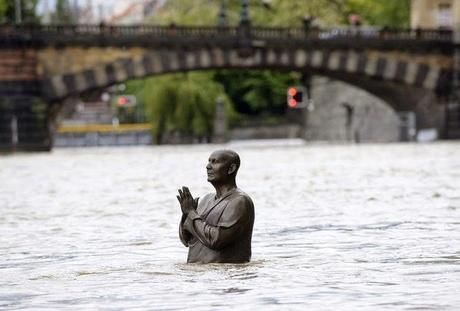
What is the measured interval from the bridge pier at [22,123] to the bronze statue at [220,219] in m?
44.4

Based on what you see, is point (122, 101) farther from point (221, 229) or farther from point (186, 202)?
point (221, 229)

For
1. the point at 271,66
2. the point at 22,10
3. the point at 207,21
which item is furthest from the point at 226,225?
the point at 22,10

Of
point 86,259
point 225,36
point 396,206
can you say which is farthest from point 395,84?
point 86,259

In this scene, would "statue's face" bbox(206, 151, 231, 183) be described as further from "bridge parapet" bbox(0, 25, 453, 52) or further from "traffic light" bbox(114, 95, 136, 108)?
"traffic light" bbox(114, 95, 136, 108)

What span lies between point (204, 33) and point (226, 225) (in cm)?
4869

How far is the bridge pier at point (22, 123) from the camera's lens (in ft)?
182

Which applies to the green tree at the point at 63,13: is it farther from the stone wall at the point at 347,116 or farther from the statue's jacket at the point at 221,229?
the statue's jacket at the point at 221,229

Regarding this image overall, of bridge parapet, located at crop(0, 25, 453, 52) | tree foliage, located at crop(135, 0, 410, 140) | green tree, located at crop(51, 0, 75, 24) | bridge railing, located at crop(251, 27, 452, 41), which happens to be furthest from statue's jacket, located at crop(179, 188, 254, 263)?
green tree, located at crop(51, 0, 75, 24)

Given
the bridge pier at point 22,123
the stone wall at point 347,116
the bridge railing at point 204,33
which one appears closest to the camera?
the bridge pier at point 22,123

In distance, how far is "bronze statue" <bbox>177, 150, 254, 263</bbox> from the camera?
35.8 feet

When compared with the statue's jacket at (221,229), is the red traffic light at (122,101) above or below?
below

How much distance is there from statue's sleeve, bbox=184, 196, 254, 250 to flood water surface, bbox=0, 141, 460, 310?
0.66 feet

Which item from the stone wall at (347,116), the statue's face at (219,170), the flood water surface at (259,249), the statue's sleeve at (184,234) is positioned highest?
the statue's face at (219,170)

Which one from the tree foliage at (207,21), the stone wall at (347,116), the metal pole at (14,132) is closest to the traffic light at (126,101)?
the tree foliage at (207,21)
